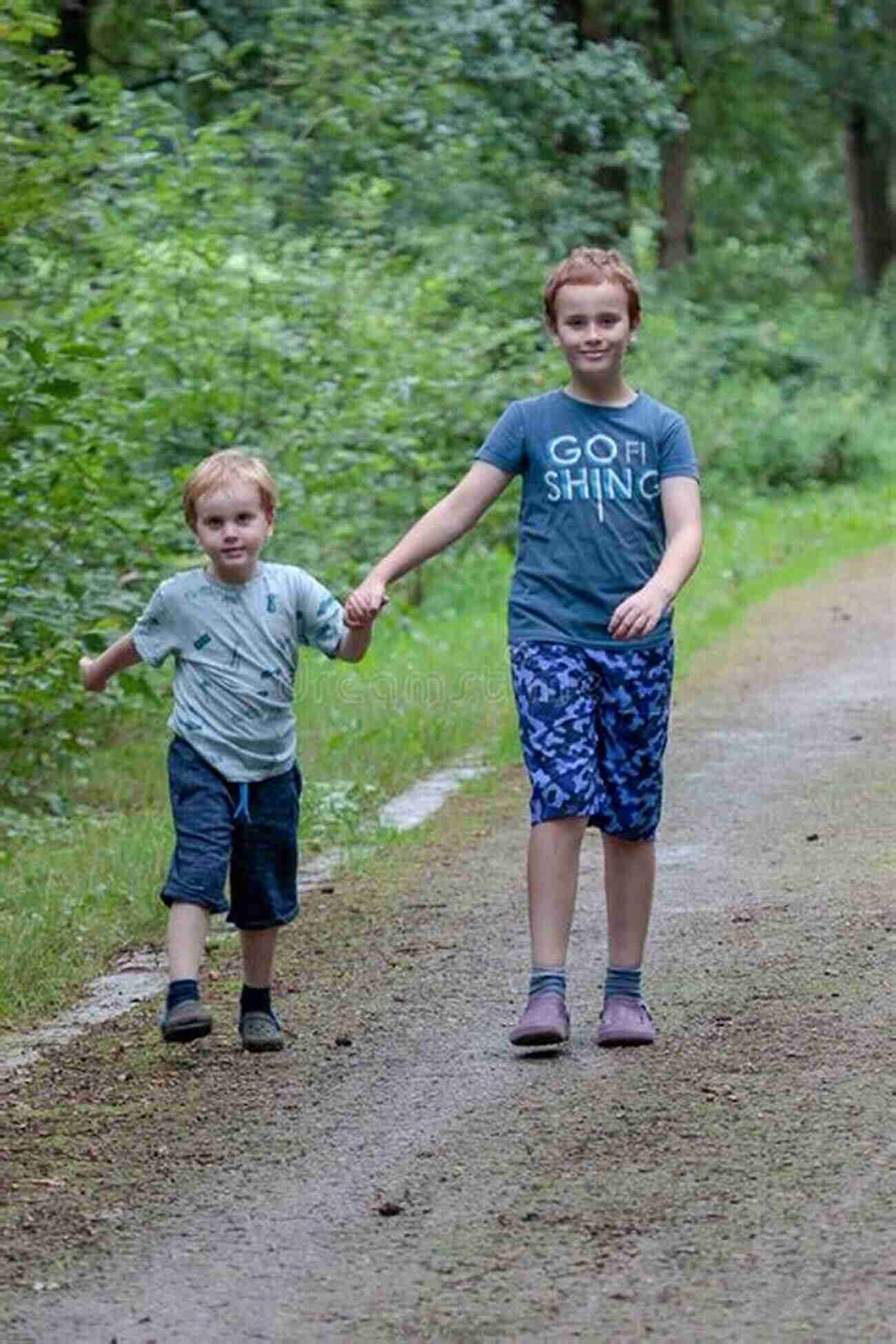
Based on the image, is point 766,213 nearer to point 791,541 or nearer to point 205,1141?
point 791,541

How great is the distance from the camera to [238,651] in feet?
21.9

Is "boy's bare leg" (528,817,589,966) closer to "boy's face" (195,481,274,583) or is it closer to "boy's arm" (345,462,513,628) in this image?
"boy's arm" (345,462,513,628)

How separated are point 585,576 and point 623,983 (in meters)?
0.96

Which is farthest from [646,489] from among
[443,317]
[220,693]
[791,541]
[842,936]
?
[791,541]

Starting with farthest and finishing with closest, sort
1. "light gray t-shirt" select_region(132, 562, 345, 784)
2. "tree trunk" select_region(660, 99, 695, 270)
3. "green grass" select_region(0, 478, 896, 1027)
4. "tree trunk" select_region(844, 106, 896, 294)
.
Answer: "tree trunk" select_region(844, 106, 896, 294)
"tree trunk" select_region(660, 99, 695, 270)
"green grass" select_region(0, 478, 896, 1027)
"light gray t-shirt" select_region(132, 562, 345, 784)

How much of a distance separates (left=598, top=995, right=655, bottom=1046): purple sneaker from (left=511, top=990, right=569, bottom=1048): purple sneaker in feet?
0.31

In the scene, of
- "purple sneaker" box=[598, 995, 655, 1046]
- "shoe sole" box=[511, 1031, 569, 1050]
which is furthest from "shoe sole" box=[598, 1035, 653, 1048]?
"shoe sole" box=[511, 1031, 569, 1050]

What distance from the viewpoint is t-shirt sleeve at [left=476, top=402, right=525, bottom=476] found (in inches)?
263

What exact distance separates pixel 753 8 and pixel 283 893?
2925 cm

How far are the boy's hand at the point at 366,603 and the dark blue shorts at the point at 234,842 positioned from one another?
50cm

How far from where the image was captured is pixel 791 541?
21281mm

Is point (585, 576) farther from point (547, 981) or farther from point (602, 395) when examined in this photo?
point (547, 981)

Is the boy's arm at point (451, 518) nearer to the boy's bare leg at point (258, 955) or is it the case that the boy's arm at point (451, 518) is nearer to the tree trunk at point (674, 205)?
the boy's bare leg at point (258, 955)

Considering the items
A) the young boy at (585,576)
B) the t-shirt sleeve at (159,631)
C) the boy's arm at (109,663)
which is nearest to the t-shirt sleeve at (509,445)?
the young boy at (585,576)
